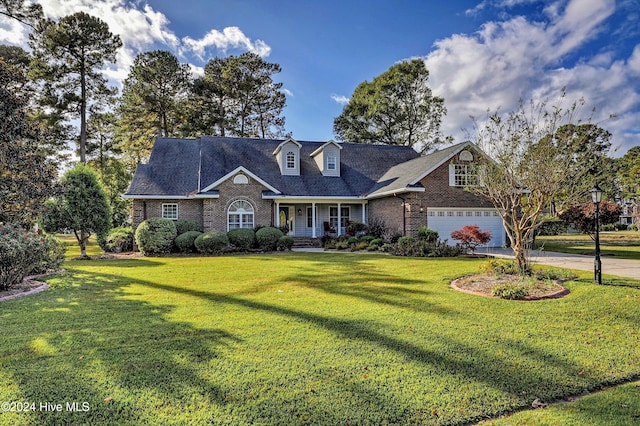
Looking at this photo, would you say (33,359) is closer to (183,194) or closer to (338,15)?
(338,15)

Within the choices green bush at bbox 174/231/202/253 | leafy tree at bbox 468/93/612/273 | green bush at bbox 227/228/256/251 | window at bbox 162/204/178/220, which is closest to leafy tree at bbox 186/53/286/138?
window at bbox 162/204/178/220

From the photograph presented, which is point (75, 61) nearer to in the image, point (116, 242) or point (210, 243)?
point (116, 242)

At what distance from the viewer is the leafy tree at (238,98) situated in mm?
33875

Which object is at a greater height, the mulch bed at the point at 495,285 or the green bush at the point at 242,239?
the green bush at the point at 242,239

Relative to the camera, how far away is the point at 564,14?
11555mm

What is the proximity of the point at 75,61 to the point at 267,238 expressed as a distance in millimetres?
23063

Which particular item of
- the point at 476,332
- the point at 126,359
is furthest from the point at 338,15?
the point at 126,359

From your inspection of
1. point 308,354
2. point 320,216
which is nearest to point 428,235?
point 320,216

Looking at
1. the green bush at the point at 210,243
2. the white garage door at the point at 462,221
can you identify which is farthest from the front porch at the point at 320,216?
the green bush at the point at 210,243

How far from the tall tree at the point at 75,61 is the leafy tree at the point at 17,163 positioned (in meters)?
18.3

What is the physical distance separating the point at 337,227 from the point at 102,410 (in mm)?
21087

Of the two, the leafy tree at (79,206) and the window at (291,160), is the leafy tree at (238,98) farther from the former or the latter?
the leafy tree at (79,206)

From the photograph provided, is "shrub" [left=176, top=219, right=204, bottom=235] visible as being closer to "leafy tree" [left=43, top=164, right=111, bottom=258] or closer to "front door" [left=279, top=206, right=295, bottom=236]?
"leafy tree" [left=43, top=164, right=111, bottom=258]

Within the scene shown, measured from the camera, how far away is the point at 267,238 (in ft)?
61.4
